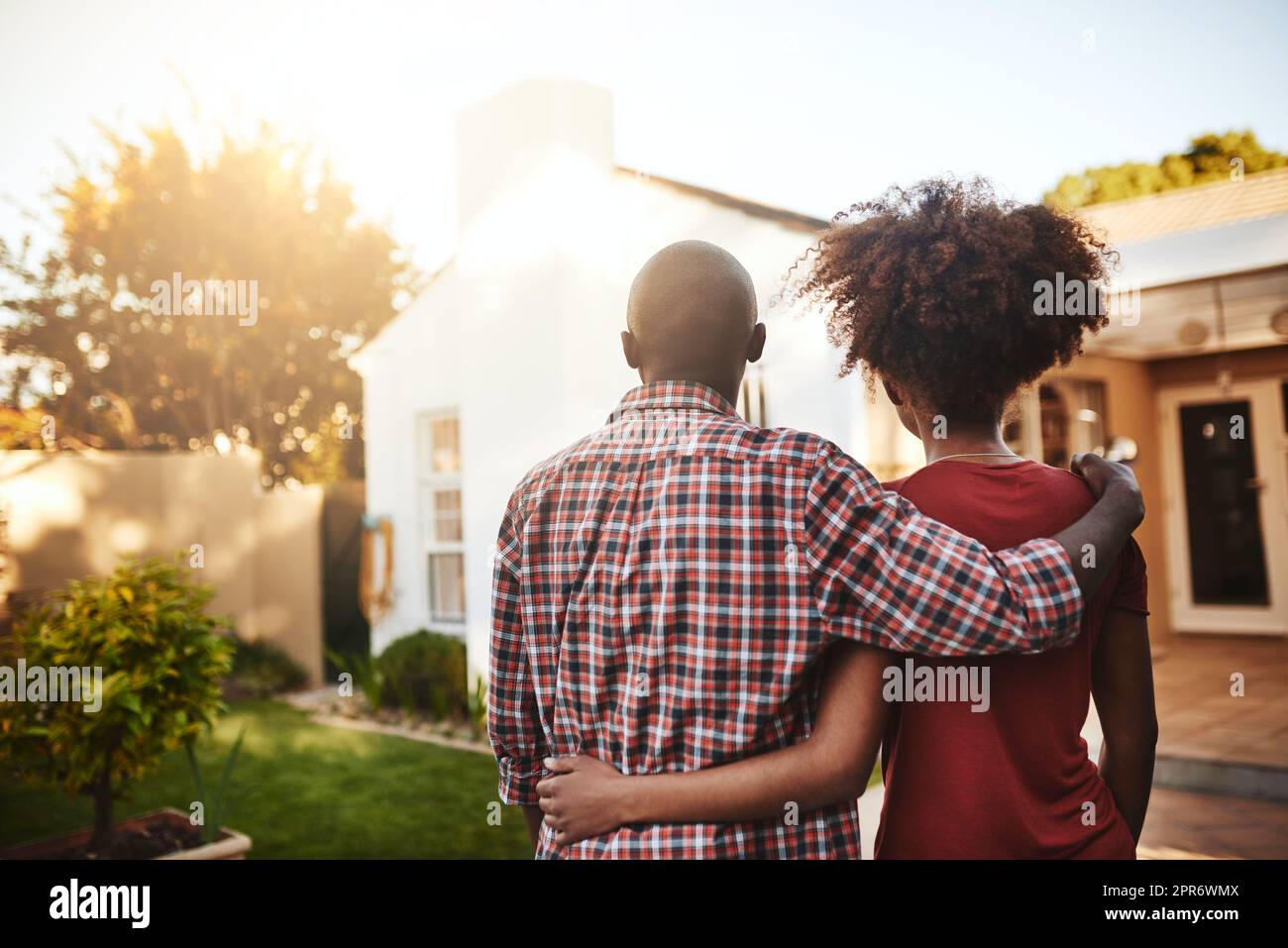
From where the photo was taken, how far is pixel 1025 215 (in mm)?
1376

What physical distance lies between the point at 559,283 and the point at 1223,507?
600 cm

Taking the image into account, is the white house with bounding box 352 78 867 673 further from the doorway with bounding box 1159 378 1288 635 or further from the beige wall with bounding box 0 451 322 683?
the doorway with bounding box 1159 378 1288 635

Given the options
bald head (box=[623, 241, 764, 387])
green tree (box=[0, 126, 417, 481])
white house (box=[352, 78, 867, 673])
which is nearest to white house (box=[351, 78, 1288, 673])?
white house (box=[352, 78, 867, 673])

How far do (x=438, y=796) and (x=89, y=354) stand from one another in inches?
373

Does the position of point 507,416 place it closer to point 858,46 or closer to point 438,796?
point 438,796

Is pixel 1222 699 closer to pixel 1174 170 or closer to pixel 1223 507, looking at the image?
pixel 1223 507

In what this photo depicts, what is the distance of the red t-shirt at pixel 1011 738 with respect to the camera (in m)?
1.18

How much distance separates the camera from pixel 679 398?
4.02 ft

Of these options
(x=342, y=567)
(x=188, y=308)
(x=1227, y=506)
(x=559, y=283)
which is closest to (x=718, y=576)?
(x=559, y=283)

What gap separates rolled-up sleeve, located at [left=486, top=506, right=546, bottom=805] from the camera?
51.3 inches

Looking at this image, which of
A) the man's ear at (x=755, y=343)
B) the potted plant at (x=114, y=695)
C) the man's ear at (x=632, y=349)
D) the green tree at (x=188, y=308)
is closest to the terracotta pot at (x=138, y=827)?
the potted plant at (x=114, y=695)

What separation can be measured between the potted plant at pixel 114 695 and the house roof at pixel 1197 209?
167 inches

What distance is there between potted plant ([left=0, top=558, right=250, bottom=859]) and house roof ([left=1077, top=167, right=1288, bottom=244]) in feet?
13.9

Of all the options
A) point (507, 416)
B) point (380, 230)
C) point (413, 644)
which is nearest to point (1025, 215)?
point (507, 416)
